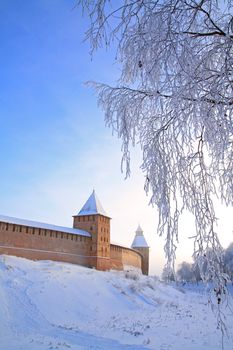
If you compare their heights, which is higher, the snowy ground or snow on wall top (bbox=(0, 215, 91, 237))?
snow on wall top (bbox=(0, 215, 91, 237))

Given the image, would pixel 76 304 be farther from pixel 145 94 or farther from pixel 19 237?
pixel 145 94

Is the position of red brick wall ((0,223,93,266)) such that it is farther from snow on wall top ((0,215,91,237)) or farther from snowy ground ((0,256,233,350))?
snowy ground ((0,256,233,350))

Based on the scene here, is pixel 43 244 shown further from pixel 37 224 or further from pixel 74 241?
pixel 74 241

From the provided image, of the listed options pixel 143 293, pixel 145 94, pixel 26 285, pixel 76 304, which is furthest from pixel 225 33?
pixel 143 293

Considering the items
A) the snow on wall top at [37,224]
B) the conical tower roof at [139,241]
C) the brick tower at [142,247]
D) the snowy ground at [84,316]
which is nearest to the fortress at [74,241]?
the snow on wall top at [37,224]

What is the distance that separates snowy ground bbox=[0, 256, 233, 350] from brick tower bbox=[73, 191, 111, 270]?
6717 mm

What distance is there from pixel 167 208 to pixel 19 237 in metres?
21.8

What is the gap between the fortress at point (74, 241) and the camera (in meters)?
22.4

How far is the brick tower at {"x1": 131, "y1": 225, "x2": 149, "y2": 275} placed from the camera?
47.2 m

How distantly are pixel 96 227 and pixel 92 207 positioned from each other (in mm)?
2339

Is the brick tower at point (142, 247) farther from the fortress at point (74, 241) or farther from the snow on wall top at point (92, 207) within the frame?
the snow on wall top at point (92, 207)

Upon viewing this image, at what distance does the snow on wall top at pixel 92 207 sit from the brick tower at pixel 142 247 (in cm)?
1869

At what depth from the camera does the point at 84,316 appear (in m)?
13.5

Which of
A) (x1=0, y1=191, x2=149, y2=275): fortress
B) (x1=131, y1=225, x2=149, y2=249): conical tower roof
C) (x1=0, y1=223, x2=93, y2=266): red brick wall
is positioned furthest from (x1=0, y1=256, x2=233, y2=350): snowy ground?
(x1=131, y1=225, x2=149, y2=249): conical tower roof
